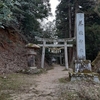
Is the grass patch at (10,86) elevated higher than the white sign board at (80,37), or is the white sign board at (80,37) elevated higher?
the white sign board at (80,37)

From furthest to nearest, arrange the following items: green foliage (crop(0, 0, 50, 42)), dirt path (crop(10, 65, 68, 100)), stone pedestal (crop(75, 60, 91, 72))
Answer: green foliage (crop(0, 0, 50, 42)), stone pedestal (crop(75, 60, 91, 72)), dirt path (crop(10, 65, 68, 100))

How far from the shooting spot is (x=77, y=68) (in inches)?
214

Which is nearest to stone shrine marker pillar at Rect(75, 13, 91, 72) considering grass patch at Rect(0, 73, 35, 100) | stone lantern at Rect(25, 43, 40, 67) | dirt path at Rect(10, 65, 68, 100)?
dirt path at Rect(10, 65, 68, 100)

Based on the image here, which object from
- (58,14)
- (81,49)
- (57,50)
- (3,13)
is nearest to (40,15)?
(57,50)

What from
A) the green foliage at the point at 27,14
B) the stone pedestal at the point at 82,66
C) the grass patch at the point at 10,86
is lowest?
the grass patch at the point at 10,86

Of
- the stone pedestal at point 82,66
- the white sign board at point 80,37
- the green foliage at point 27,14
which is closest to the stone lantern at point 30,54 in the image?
the green foliage at point 27,14

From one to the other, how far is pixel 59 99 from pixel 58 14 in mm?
14222

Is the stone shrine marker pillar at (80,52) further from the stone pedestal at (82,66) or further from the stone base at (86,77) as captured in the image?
the stone base at (86,77)

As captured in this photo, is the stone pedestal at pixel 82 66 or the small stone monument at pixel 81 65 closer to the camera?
the small stone monument at pixel 81 65

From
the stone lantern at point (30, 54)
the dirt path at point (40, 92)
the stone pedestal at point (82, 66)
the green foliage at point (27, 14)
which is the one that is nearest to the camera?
the dirt path at point (40, 92)

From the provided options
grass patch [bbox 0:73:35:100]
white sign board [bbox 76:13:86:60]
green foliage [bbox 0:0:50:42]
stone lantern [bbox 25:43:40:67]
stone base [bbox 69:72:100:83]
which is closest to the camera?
grass patch [bbox 0:73:35:100]

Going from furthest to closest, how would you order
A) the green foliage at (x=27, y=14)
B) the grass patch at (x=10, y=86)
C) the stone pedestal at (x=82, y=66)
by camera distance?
1. the green foliage at (x=27, y=14)
2. the stone pedestal at (x=82, y=66)
3. the grass patch at (x=10, y=86)

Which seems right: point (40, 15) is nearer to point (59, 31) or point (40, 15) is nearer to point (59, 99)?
point (59, 31)

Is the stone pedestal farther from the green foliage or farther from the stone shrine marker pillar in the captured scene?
the green foliage
